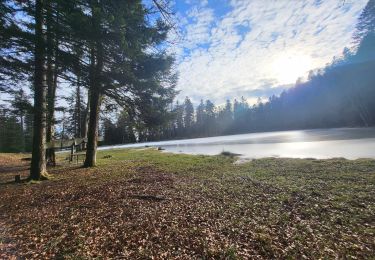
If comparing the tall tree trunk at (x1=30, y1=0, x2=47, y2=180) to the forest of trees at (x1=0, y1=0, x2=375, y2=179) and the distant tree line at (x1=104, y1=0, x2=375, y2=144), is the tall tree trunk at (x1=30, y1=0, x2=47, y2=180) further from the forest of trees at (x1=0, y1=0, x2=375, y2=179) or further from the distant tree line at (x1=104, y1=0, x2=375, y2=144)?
the distant tree line at (x1=104, y1=0, x2=375, y2=144)

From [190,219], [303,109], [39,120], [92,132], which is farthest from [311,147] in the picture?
[303,109]

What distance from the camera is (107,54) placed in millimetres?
7621

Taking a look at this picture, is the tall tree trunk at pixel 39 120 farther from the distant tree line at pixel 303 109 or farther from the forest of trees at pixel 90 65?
the distant tree line at pixel 303 109

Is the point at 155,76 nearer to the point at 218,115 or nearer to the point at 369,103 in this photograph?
the point at 369,103

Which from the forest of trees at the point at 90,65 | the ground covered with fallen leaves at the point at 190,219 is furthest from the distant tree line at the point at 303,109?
the ground covered with fallen leaves at the point at 190,219

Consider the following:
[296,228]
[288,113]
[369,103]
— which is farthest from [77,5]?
[288,113]

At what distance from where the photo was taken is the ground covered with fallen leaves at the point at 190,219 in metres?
4.24

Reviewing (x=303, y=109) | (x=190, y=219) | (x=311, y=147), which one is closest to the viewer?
(x=190, y=219)

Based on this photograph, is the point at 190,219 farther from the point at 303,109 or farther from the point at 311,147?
the point at 303,109

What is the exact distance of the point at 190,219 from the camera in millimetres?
5613

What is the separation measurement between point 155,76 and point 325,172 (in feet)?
27.3

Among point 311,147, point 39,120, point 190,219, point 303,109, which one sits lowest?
point 190,219

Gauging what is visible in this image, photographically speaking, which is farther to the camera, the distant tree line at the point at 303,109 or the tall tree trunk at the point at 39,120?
the distant tree line at the point at 303,109

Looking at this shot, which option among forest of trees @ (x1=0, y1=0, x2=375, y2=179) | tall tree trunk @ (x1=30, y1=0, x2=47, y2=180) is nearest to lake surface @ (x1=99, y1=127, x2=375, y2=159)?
forest of trees @ (x1=0, y1=0, x2=375, y2=179)
